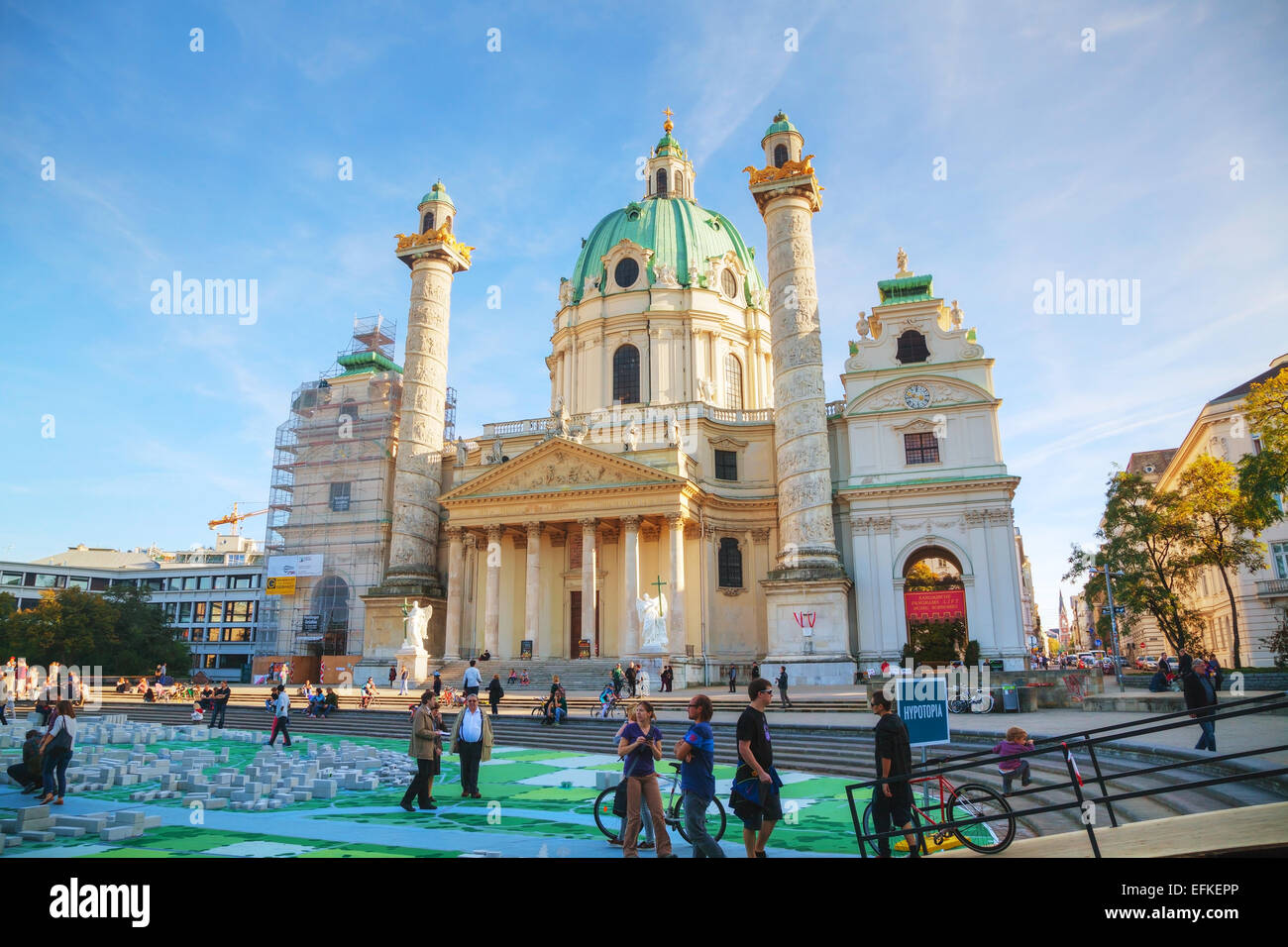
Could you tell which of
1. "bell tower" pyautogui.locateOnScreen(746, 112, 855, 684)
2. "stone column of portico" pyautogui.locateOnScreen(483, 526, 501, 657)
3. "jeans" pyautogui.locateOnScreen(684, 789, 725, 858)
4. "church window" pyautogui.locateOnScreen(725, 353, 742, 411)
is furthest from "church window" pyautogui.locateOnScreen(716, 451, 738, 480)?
"jeans" pyautogui.locateOnScreen(684, 789, 725, 858)

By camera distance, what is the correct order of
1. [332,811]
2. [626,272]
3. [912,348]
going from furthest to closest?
[626,272] < [912,348] < [332,811]

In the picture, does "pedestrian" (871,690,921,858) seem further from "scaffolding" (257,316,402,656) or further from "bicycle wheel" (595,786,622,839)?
"scaffolding" (257,316,402,656)

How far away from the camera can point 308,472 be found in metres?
49.3

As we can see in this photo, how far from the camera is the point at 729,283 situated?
52.2 m

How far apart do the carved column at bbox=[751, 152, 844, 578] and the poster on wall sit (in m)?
25.9

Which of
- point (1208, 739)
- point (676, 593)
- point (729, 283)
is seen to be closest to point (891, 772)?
point (1208, 739)

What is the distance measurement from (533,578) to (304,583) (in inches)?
634

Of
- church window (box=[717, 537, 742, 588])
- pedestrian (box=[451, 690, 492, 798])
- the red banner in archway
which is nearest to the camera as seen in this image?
pedestrian (box=[451, 690, 492, 798])

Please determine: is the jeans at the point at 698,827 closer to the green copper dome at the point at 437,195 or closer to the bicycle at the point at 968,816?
the bicycle at the point at 968,816

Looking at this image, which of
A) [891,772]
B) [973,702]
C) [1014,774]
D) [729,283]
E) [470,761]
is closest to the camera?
[891,772]

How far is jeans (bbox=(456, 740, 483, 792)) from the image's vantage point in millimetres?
11961

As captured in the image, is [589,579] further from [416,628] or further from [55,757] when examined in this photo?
[55,757]

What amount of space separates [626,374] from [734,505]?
11.8 m
